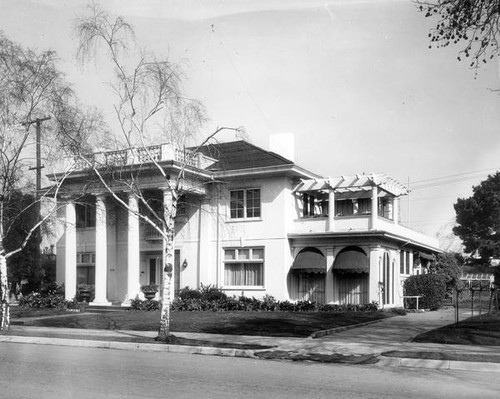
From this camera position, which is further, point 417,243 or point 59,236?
point 59,236

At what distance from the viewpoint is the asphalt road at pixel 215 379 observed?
365 inches

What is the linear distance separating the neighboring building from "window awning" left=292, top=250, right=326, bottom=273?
0.05 metres

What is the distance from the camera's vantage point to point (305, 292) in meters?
30.5

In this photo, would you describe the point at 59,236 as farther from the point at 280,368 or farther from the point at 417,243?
the point at 280,368

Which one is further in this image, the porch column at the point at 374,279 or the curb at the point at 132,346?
the porch column at the point at 374,279

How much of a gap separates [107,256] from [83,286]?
7.63 feet

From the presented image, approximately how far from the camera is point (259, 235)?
30.9m

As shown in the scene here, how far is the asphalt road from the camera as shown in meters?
9.28

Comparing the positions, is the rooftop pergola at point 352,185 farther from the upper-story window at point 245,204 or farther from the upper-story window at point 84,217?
the upper-story window at point 84,217

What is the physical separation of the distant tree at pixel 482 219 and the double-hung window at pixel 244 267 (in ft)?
131

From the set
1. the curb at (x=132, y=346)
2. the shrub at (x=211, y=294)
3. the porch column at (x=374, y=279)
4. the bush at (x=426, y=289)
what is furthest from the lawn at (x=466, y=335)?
the shrub at (x=211, y=294)

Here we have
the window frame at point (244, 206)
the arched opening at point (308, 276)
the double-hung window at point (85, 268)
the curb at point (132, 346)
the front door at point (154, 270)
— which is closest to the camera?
the curb at point (132, 346)

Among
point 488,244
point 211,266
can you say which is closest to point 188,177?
point 211,266

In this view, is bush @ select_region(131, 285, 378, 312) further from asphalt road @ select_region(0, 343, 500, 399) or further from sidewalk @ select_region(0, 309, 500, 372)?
asphalt road @ select_region(0, 343, 500, 399)
